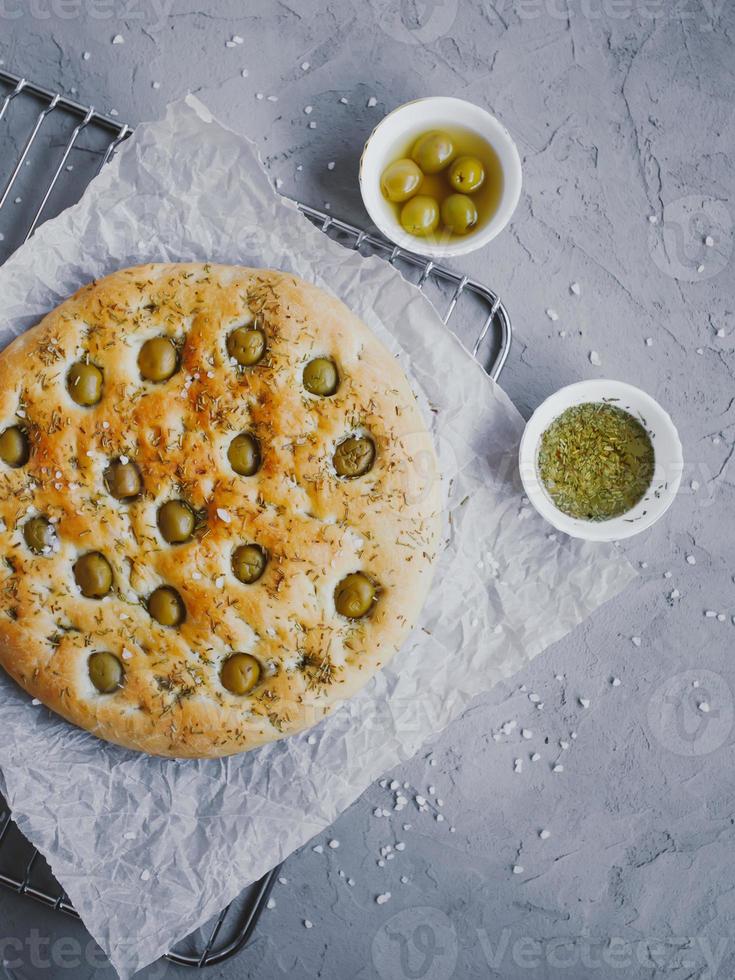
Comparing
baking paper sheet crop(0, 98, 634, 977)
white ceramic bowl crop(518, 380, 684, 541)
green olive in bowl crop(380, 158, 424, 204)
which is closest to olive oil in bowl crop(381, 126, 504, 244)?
green olive in bowl crop(380, 158, 424, 204)

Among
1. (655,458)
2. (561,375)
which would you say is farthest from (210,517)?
(655,458)

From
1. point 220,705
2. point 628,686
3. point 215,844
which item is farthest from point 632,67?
point 215,844

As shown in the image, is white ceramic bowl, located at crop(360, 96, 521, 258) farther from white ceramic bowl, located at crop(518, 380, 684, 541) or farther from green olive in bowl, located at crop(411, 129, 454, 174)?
white ceramic bowl, located at crop(518, 380, 684, 541)

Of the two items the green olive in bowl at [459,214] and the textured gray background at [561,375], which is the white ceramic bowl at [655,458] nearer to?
the textured gray background at [561,375]

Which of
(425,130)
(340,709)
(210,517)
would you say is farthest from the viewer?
(425,130)

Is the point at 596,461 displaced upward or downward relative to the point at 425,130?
downward

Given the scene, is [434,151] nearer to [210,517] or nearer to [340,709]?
[210,517]

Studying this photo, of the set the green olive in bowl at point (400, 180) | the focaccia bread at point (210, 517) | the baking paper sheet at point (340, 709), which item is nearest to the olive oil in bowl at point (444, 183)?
the green olive in bowl at point (400, 180)
